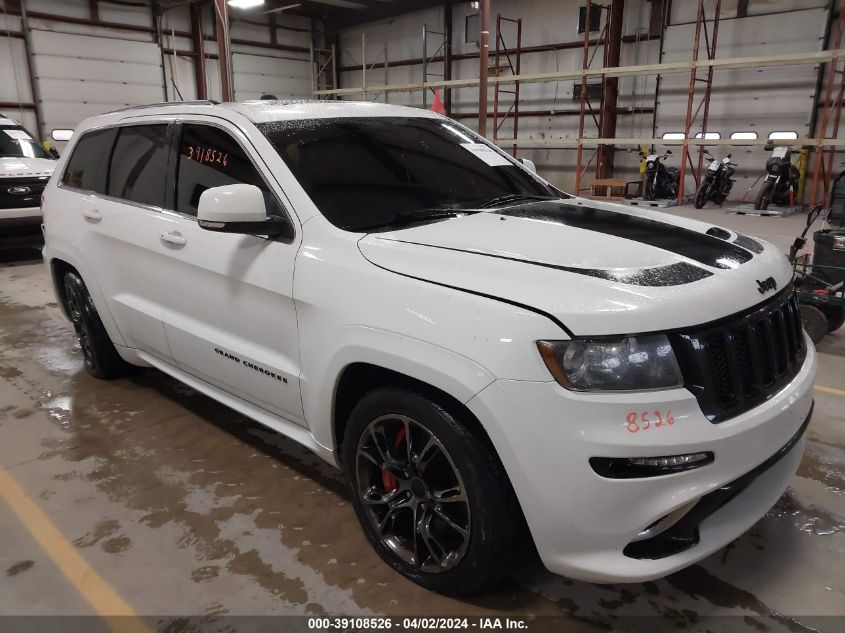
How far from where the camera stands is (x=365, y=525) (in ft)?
7.81

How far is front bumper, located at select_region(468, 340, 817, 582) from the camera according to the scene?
65.7 inches

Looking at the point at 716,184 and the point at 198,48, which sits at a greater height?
the point at 198,48

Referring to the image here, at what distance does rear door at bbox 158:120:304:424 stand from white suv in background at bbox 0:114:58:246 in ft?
19.9

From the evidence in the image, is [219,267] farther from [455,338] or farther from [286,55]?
[286,55]

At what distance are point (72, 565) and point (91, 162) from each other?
94.8 inches

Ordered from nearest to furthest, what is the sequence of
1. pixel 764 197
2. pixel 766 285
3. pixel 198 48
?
pixel 766 285 → pixel 764 197 → pixel 198 48

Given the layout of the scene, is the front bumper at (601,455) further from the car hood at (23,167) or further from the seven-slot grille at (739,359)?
the car hood at (23,167)

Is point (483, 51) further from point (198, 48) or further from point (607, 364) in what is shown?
point (198, 48)

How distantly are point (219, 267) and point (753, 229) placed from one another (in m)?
9.27

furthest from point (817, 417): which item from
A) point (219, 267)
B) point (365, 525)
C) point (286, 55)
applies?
point (286, 55)

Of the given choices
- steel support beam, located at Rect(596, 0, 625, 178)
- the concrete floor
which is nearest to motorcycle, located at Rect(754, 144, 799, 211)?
steel support beam, located at Rect(596, 0, 625, 178)

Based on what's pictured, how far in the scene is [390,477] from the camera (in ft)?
7.39

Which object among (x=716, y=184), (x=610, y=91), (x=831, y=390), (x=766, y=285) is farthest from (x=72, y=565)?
(x=610, y=91)

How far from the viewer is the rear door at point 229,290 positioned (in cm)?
244
